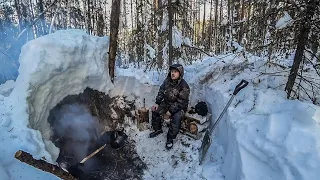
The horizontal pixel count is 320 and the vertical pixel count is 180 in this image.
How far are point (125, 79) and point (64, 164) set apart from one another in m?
2.99

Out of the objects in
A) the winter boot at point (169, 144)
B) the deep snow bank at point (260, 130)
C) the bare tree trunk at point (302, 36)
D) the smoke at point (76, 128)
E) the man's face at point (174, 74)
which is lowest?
the winter boot at point (169, 144)

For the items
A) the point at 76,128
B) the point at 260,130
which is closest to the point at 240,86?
the point at 260,130

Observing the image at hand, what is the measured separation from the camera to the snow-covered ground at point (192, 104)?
3.70 metres

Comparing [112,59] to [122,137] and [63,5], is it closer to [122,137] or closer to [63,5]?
[122,137]

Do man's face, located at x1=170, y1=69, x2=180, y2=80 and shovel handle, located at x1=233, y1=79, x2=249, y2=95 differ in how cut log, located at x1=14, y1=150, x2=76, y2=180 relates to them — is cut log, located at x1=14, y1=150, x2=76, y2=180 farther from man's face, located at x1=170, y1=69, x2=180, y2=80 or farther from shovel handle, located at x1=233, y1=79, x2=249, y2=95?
A: shovel handle, located at x1=233, y1=79, x2=249, y2=95

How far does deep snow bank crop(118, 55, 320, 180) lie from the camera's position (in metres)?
3.54

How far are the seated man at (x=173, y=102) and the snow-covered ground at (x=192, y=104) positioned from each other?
1.08ft

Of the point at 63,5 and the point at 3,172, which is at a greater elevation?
the point at 63,5

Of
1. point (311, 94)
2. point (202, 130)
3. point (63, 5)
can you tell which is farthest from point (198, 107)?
point (63, 5)

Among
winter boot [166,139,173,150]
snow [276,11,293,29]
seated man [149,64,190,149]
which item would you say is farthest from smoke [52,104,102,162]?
snow [276,11,293,29]

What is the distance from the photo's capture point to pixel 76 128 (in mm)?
5855

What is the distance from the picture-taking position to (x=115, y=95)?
707cm

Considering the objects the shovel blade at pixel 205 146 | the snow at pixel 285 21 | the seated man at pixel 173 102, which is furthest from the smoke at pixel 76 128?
the snow at pixel 285 21

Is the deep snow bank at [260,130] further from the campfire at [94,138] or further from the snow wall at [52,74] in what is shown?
the snow wall at [52,74]
